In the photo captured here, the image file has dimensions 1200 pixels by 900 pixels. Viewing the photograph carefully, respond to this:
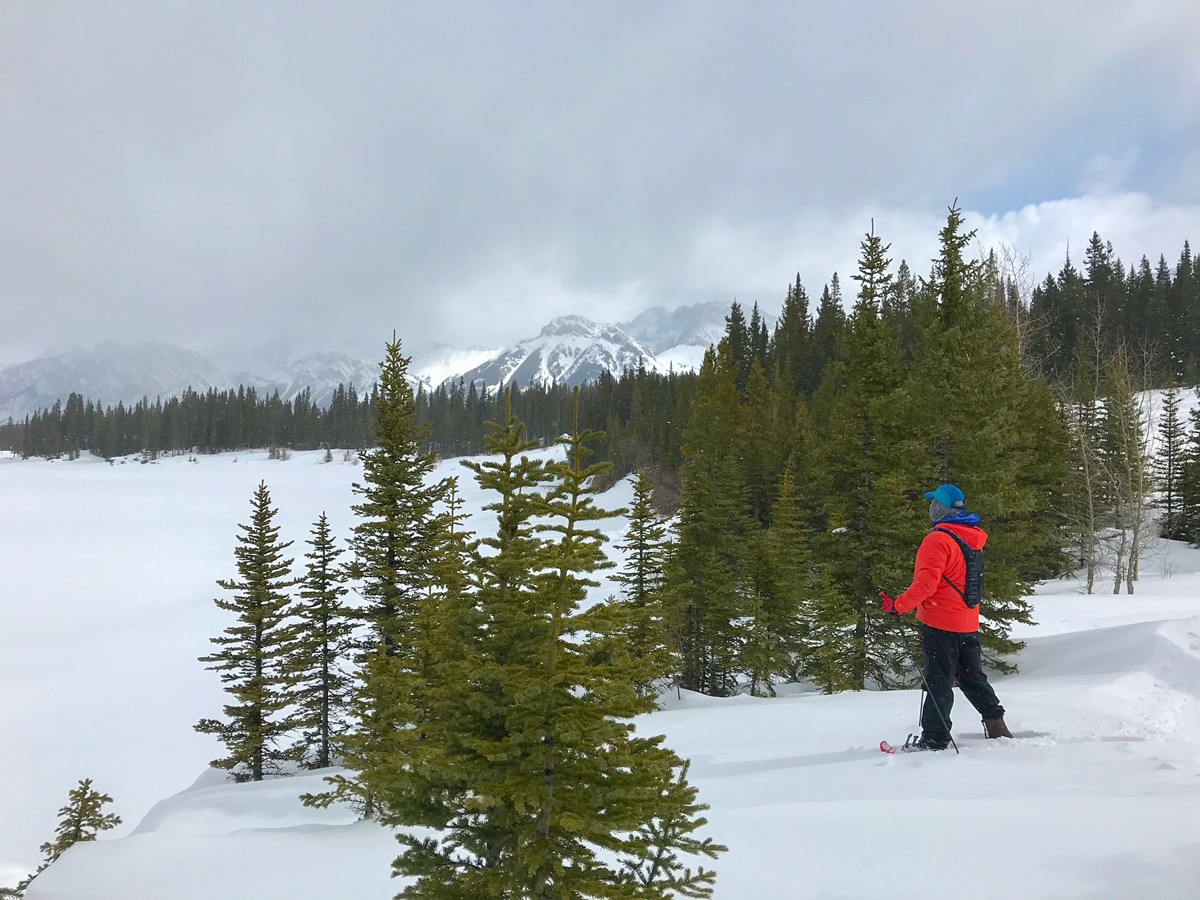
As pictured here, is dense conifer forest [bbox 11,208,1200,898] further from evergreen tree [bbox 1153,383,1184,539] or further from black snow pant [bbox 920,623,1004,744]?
black snow pant [bbox 920,623,1004,744]

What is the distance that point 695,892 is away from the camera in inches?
150

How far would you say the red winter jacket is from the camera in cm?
667

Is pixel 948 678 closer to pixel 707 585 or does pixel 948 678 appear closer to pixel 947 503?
pixel 947 503

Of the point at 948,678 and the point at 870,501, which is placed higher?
the point at 870,501

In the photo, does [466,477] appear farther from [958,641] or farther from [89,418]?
[89,418]

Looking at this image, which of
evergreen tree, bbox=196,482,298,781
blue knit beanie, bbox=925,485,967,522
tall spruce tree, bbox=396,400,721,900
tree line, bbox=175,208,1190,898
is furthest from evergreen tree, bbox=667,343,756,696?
tall spruce tree, bbox=396,400,721,900

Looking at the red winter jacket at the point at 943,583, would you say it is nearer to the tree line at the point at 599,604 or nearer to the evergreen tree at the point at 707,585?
the tree line at the point at 599,604

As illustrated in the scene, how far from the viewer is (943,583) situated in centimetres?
681

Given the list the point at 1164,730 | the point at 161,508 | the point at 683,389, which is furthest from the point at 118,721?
the point at 683,389

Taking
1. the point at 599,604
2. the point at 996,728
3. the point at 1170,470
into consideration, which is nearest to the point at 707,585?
the point at 996,728

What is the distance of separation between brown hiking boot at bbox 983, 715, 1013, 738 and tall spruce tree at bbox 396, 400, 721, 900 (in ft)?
15.6

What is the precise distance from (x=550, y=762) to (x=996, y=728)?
226 inches

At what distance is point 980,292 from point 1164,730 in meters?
10.4

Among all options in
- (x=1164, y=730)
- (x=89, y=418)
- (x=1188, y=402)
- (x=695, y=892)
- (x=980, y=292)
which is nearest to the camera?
(x=695, y=892)
